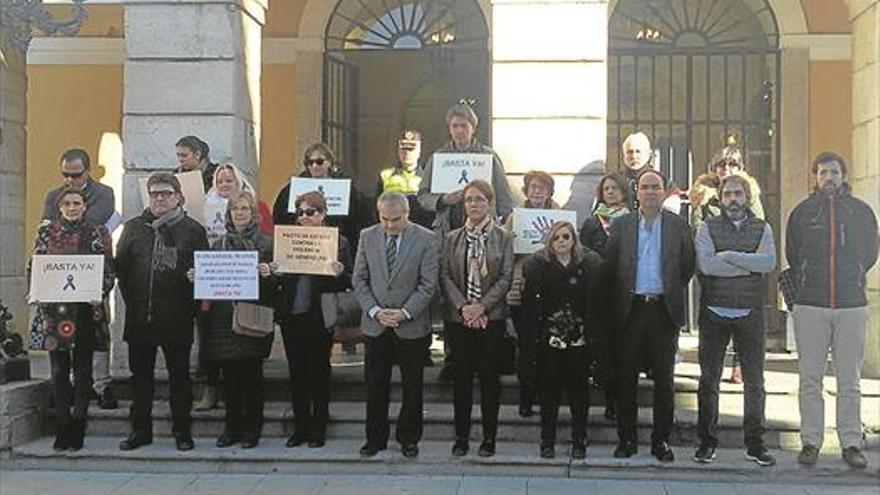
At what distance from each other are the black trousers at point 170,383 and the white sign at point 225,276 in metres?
0.53

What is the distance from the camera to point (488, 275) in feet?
27.2

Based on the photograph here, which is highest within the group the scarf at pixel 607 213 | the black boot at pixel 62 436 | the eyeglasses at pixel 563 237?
the scarf at pixel 607 213

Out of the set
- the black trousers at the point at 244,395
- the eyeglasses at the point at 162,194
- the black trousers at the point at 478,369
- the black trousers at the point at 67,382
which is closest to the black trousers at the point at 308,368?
the black trousers at the point at 244,395

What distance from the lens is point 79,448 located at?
8773 millimetres

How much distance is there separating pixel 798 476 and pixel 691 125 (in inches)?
286

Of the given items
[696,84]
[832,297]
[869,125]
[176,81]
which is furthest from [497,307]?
[696,84]

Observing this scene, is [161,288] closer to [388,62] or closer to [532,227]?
[532,227]

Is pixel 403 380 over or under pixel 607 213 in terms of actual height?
under

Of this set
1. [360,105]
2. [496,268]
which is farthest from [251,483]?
[360,105]

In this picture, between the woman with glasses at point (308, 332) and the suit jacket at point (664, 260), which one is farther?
the woman with glasses at point (308, 332)

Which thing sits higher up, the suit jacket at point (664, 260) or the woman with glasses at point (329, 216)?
the woman with glasses at point (329, 216)

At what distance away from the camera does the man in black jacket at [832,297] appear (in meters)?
8.09

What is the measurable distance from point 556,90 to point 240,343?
3752 millimetres

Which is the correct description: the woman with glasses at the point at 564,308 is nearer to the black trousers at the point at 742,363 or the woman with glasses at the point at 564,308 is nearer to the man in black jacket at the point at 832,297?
the black trousers at the point at 742,363
